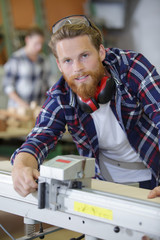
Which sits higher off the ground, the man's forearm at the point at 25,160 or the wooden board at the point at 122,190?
the man's forearm at the point at 25,160

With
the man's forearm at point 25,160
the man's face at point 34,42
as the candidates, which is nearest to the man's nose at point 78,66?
the man's forearm at point 25,160

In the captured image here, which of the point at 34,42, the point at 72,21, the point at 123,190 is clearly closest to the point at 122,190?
the point at 123,190

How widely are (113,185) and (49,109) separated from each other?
1.54ft

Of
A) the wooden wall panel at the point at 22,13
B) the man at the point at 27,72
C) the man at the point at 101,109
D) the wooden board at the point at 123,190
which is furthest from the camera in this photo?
the wooden wall panel at the point at 22,13

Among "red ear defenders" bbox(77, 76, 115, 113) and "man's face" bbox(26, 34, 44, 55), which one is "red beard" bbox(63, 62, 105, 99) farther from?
"man's face" bbox(26, 34, 44, 55)

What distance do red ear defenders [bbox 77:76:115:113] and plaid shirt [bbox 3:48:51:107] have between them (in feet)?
9.74

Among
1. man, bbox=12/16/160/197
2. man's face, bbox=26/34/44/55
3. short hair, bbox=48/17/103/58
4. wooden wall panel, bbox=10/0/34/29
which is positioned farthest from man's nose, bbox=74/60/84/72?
wooden wall panel, bbox=10/0/34/29

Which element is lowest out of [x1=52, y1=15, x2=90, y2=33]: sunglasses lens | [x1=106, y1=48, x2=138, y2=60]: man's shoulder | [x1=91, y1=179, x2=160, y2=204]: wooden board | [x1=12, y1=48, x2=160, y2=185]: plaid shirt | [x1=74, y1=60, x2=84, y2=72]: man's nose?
[x1=91, y1=179, x2=160, y2=204]: wooden board

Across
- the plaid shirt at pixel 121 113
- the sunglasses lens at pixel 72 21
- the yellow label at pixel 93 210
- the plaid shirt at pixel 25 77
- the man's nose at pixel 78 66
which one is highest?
the sunglasses lens at pixel 72 21

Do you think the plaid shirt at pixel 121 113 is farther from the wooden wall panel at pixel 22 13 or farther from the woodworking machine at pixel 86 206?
the wooden wall panel at pixel 22 13

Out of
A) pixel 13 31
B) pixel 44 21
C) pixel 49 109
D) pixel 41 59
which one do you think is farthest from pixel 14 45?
pixel 49 109

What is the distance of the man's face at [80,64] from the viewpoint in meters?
1.51

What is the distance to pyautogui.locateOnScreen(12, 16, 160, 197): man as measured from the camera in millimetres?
1535

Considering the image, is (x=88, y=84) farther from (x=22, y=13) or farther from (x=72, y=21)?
(x=22, y=13)
